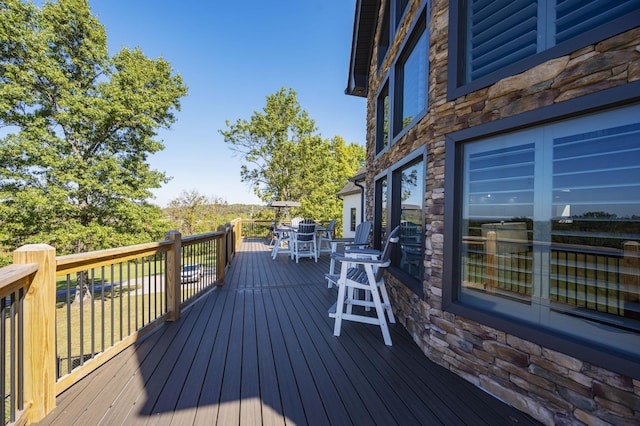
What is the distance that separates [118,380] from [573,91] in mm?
3745

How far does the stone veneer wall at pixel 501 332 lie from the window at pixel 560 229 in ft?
0.55

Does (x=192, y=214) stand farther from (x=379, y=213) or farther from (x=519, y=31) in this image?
(x=519, y=31)

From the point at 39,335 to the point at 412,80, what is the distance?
442 cm

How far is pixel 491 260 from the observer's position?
2184 mm

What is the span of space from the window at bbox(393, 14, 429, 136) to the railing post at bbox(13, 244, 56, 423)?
11.3ft

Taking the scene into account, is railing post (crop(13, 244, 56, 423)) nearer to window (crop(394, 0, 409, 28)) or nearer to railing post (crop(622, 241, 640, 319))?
railing post (crop(622, 241, 640, 319))

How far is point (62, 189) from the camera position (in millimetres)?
Answer: 8367

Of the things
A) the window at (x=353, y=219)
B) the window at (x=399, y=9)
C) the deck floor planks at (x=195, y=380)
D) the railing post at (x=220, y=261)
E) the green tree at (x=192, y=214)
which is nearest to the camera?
the deck floor planks at (x=195, y=380)

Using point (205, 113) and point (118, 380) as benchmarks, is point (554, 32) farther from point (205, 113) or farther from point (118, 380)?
point (205, 113)

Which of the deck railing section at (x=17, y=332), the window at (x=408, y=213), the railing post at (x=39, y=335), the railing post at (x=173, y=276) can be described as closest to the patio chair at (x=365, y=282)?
the window at (x=408, y=213)

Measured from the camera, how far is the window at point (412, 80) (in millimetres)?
3244

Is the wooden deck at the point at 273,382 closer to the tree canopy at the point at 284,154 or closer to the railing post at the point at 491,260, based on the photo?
the railing post at the point at 491,260

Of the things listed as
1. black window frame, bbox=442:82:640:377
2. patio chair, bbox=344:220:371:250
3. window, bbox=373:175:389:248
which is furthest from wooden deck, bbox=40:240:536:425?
window, bbox=373:175:389:248

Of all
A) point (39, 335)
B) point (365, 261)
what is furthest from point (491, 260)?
point (39, 335)
